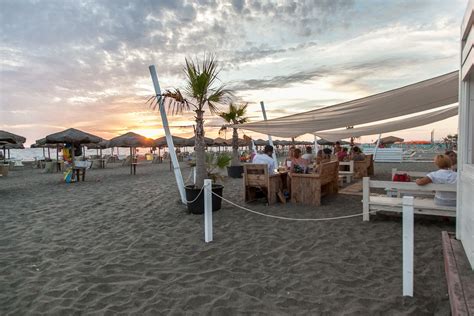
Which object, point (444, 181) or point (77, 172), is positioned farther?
point (77, 172)

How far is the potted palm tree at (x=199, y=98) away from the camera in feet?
17.3

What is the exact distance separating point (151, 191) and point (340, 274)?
261 inches

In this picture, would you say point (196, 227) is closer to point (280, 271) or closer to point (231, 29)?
point (280, 271)

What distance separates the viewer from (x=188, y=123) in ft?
18.2

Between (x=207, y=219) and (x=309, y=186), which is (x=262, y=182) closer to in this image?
(x=309, y=186)

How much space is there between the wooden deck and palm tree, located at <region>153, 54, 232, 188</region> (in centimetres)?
402

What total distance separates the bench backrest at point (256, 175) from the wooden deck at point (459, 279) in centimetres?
361

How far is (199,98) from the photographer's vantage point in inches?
216

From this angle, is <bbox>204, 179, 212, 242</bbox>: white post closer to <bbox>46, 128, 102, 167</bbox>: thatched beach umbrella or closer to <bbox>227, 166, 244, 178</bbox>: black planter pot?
<bbox>227, 166, 244, 178</bbox>: black planter pot

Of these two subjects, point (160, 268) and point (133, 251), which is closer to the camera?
point (160, 268)

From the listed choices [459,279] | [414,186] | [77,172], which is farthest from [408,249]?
[77,172]

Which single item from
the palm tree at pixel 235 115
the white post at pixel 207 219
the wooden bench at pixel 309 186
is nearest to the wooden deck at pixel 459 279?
the white post at pixel 207 219

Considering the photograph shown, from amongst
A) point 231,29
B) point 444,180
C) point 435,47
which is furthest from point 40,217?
point 435,47

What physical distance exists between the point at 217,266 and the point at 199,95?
3.55m
